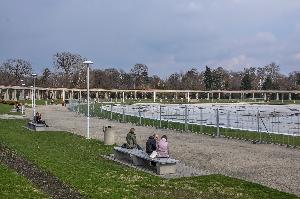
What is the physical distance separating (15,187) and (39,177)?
5.02 feet

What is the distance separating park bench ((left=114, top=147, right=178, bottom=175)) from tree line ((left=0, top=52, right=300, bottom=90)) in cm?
10909

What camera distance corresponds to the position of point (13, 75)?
128 m

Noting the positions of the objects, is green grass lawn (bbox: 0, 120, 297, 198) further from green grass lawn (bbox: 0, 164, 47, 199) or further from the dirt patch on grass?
green grass lawn (bbox: 0, 164, 47, 199)

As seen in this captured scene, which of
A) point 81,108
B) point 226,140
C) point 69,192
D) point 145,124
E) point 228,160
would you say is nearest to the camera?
point 69,192

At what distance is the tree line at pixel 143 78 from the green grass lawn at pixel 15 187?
11247cm

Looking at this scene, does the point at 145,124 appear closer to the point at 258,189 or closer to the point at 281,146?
the point at 281,146

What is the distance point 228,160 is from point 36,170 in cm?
711

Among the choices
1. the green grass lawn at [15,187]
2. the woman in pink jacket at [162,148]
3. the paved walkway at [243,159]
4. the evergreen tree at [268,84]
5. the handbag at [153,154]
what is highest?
the evergreen tree at [268,84]

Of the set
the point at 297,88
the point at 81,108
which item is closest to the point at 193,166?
the point at 81,108

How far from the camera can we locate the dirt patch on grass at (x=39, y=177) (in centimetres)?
1082

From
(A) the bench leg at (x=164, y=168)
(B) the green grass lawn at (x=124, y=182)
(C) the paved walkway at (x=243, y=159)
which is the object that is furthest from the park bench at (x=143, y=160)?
(C) the paved walkway at (x=243, y=159)

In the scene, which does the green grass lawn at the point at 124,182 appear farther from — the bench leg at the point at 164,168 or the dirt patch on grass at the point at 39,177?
the bench leg at the point at 164,168

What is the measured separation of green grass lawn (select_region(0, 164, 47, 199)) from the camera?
34.0 ft

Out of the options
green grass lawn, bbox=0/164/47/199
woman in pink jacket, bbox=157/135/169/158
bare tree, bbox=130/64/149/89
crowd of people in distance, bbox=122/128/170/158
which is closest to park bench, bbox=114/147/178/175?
crowd of people in distance, bbox=122/128/170/158
